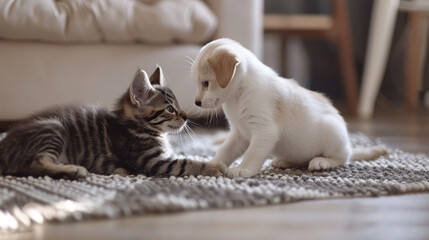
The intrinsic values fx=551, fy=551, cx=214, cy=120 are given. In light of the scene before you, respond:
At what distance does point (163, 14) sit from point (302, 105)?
0.95 meters

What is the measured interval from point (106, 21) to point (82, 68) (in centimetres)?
24

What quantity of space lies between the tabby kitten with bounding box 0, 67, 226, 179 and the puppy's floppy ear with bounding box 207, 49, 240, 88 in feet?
0.70

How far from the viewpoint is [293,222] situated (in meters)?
1.15

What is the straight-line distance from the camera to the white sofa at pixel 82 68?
2375 mm

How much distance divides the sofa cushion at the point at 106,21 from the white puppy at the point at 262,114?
0.75m

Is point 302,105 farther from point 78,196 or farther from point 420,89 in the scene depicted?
point 420,89

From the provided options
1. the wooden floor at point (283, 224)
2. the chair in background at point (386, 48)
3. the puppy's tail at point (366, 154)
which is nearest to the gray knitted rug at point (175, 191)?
the wooden floor at point (283, 224)

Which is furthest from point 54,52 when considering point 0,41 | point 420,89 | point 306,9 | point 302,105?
point 420,89

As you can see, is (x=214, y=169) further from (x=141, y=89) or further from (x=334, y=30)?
(x=334, y=30)

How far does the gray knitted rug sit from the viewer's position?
1.15 meters

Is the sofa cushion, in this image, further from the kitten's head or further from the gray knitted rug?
the gray knitted rug

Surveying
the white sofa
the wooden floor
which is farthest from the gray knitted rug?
the white sofa

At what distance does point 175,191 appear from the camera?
52.3 inches

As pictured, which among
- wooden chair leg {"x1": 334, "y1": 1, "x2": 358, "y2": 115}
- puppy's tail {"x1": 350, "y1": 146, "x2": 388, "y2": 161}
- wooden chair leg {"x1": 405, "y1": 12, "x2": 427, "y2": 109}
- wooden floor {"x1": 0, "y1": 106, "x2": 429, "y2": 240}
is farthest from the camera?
wooden chair leg {"x1": 405, "y1": 12, "x2": 427, "y2": 109}
